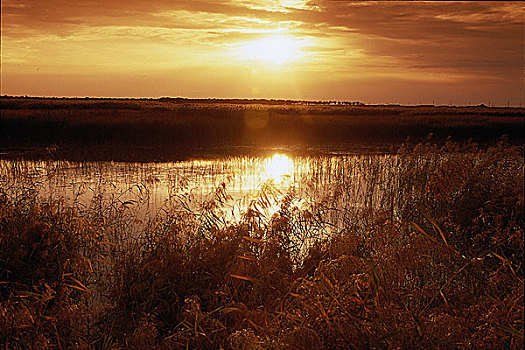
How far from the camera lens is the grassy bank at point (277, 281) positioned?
10.5 ft

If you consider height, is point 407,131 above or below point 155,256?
above

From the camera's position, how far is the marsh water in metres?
8.59

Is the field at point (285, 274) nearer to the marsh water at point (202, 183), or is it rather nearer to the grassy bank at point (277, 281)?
the grassy bank at point (277, 281)

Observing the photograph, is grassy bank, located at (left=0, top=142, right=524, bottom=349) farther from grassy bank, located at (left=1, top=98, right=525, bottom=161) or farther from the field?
grassy bank, located at (left=1, top=98, right=525, bottom=161)

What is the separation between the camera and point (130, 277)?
17.9 ft

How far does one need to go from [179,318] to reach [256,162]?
10.2 m

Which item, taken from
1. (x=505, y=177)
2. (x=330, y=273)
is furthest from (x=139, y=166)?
(x=330, y=273)

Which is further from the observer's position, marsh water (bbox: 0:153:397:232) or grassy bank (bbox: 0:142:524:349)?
marsh water (bbox: 0:153:397:232)

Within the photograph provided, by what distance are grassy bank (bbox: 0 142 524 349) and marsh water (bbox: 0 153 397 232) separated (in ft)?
3.41

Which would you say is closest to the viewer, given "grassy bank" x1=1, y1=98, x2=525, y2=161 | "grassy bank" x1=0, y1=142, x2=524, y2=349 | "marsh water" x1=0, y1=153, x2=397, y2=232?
"grassy bank" x1=0, y1=142, x2=524, y2=349

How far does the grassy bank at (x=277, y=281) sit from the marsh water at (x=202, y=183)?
1.04 m

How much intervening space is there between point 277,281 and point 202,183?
6.02 m

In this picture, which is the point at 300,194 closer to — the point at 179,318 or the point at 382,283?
the point at 179,318

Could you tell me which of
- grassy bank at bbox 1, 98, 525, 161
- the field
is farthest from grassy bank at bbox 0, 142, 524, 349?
grassy bank at bbox 1, 98, 525, 161
